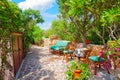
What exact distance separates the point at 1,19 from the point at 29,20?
488 inches

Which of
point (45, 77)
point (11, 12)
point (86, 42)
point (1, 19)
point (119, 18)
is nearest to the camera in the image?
point (119, 18)

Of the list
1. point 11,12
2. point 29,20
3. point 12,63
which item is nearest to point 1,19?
point 11,12

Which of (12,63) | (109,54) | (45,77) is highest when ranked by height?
(109,54)

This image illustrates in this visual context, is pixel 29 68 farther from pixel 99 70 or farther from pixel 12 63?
pixel 99 70

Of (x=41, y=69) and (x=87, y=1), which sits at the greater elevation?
(x=87, y=1)

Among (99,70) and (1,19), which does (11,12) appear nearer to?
(1,19)

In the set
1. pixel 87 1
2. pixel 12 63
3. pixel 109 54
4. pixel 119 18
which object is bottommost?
pixel 12 63

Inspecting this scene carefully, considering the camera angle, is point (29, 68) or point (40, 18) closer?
point (29, 68)

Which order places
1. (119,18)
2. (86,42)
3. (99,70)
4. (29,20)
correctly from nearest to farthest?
(119,18), (99,70), (86,42), (29,20)

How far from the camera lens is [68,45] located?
15328mm

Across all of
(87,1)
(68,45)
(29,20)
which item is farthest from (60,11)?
(87,1)

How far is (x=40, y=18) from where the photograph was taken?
68.9 feet

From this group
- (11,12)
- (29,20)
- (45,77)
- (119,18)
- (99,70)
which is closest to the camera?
(119,18)

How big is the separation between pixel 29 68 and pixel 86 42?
6.15 meters
